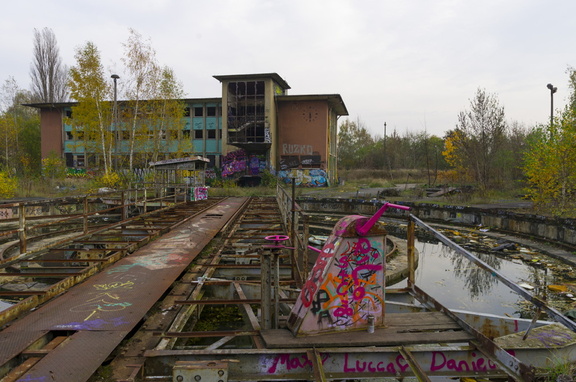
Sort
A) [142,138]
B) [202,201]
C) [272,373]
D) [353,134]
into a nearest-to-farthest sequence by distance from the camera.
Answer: [272,373], [202,201], [142,138], [353,134]

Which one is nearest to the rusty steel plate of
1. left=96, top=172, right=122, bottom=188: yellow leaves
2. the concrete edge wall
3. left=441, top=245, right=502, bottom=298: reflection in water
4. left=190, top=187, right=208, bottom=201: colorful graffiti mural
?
left=441, top=245, right=502, bottom=298: reflection in water

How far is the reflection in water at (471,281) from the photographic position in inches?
291

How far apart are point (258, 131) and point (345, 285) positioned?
31.3 m

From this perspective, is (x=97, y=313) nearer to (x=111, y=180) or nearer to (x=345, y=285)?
(x=345, y=285)

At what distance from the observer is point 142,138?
26359 millimetres

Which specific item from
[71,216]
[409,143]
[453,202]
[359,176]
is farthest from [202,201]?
[409,143]

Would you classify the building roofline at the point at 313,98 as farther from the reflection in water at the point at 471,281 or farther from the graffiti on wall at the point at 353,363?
the graffiti on wall at the point at 353,363

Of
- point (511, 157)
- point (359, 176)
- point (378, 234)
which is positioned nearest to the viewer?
point (378, 234)

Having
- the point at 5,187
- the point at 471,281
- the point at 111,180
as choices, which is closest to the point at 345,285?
the point at 471,281

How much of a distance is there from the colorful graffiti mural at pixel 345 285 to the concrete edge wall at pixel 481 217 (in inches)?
469

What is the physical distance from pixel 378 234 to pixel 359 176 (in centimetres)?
4605

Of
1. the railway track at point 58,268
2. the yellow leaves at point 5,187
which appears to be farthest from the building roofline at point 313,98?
the railway track at point 58,268

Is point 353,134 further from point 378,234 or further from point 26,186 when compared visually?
point 378,234

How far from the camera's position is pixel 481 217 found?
16562 millimetres
